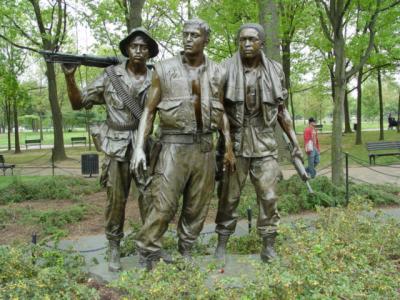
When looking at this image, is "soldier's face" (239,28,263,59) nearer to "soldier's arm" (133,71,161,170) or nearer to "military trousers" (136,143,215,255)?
"soldier's arm" (133,71,161,170)

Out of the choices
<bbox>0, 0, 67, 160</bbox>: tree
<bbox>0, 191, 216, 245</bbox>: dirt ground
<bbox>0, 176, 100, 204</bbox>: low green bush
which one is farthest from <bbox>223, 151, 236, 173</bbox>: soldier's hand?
<bbox>0, 0, 67, 160</bbox>: tree

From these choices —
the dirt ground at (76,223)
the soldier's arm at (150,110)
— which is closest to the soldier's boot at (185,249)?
the soldier's arm at (150,110)

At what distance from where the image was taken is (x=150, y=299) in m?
3.54

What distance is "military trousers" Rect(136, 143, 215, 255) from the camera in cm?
424

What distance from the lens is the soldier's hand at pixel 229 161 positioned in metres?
4.43

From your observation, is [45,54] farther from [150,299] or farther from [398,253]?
[398,253]

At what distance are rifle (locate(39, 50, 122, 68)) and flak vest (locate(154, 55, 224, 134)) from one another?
764mm

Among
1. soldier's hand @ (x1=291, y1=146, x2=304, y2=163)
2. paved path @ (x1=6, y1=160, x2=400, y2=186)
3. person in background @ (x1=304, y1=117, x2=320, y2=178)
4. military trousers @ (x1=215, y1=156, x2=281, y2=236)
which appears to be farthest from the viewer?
paved path @ (x1=6, y1=160, x2=400, y2=186)

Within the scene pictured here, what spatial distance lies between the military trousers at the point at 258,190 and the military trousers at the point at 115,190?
83 centimetres

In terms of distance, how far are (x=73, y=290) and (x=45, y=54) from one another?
2209 mm

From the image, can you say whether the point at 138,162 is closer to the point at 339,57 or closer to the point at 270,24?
the point at 339,57

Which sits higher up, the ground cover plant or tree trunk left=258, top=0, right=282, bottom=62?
tree trunk left=258, top=0, right=282, bottom=62

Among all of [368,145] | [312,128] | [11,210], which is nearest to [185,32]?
[11,210]

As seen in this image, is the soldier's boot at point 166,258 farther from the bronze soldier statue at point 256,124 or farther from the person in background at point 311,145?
the person in background at point 311,145
